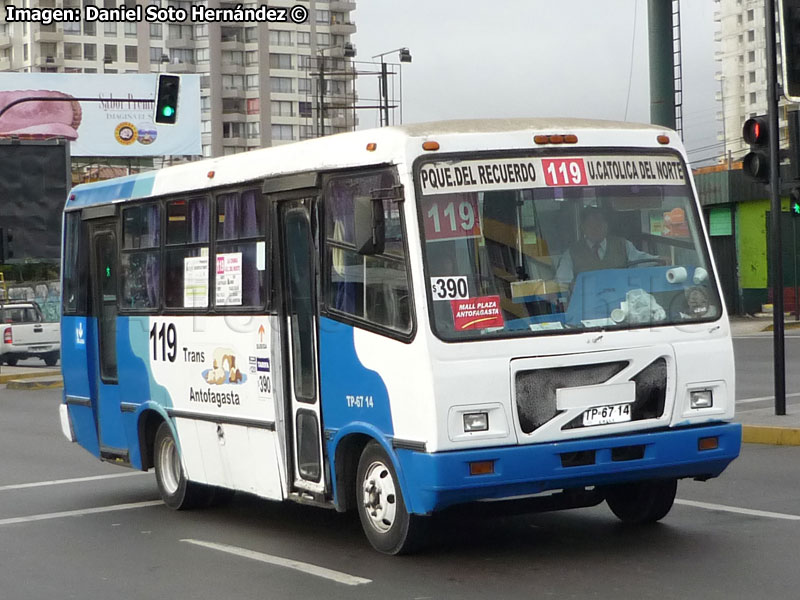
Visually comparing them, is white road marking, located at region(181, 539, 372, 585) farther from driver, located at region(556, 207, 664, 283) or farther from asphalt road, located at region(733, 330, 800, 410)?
asphalt road, located at region(733, 330, 800, 410)

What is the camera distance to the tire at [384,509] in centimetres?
871

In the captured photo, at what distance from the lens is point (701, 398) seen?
8891 mm

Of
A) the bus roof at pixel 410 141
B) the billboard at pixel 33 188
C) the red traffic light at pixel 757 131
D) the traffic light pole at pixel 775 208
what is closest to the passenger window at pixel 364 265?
the bus roof at pixel 410 141

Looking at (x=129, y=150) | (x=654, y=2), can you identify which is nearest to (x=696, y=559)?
(x=654, y=2)

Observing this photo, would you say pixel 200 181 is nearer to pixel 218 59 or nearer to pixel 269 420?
pixel 269 420

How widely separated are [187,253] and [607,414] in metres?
4.11

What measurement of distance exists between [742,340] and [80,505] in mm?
24843

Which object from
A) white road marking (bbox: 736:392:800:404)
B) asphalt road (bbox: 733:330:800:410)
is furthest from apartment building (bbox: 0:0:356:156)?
white road marking (bbox: 736:392:800:404)

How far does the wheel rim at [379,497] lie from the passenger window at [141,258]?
3.53m

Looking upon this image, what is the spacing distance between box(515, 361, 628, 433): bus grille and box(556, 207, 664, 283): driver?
56cm

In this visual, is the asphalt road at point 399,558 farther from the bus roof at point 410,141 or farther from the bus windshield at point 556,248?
the bus roof at point 410,141

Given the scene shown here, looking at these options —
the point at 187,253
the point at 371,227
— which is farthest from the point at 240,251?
the point at 371,227

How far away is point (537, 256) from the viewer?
28.5ft

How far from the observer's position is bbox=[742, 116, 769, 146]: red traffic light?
14.9m
